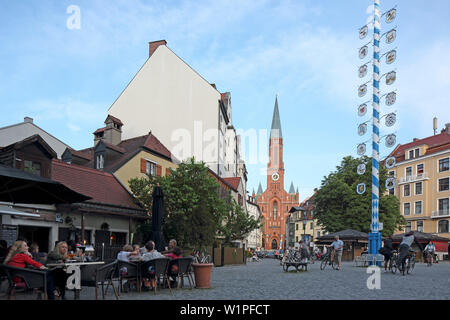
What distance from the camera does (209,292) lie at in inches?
455

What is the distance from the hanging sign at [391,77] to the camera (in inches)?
975

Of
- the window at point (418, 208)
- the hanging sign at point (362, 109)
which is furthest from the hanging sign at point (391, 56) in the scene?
the window at point (418, 208)

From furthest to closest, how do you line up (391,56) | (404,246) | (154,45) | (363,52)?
(154,45)
(363,52)
(391,56)
(404,246)

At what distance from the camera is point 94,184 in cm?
2595

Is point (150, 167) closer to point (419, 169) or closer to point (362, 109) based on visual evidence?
point (362, 109)

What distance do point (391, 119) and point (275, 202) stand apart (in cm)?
12073

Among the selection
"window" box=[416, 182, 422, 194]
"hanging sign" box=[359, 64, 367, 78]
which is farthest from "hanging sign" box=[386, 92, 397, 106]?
"window" box=[416, 182, 422, 194]

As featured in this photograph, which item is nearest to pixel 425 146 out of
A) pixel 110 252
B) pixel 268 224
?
pixel 110 252

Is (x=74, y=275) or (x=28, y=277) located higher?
(x=28, y=277)

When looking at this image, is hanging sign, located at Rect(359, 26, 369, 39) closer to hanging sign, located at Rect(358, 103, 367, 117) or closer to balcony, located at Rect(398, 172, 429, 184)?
hanging sign, located at Rect(358, 103, 367, 117)

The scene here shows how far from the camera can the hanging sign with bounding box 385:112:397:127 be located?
2373 centimetres

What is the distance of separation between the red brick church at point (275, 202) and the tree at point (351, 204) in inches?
3423

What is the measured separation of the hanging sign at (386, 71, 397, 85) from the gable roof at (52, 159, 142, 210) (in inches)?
613

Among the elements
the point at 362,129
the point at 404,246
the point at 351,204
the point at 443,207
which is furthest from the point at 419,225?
the point at 404,246
